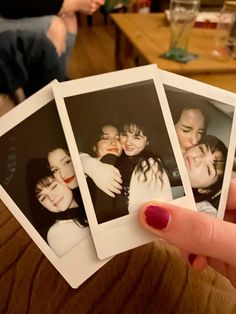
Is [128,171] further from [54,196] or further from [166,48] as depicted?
[166,48]

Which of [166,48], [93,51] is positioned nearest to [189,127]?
[166,48]

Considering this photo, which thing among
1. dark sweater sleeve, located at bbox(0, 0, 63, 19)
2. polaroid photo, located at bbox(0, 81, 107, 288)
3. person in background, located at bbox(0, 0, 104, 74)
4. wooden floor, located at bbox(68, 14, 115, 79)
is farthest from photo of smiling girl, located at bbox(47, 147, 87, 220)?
wooden floor, located at bbox(68, 14, 115, 79)

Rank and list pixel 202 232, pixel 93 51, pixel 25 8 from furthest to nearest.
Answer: pixel 93 51
pixel 25 8
pixel 202 232

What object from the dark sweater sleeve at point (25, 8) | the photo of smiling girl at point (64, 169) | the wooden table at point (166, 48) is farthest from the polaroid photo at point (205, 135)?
the dark sweater sleeve at point (25, 8)

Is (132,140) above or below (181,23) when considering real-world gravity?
above

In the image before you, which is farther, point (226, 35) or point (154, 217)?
point (226, 35)

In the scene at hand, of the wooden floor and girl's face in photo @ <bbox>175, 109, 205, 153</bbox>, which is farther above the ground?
girl's face in photo @ <bbox>175, 109, 205, 153</bbox>

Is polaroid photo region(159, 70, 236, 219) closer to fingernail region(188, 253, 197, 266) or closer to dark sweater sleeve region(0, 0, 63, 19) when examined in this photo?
fingernail region(188, 253, 197, 266)

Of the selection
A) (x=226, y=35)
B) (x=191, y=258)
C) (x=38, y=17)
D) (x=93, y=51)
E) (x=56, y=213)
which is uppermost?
(x=56, y=213)
